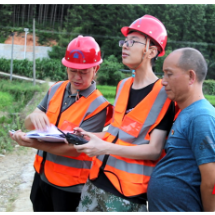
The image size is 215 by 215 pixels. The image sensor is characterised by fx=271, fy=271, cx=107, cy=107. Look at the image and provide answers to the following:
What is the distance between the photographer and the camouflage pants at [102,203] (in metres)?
1.78

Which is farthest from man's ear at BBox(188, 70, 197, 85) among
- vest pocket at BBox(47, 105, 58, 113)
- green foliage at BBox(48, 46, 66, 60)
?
green foliage at BBox(48, 46, 66, 60)

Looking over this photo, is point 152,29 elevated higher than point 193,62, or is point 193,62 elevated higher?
point 152,29

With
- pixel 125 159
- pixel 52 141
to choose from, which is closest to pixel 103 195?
pixel 125 159

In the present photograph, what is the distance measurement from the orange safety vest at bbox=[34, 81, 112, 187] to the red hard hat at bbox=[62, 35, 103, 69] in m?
0.27

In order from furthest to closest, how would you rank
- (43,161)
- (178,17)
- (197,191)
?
1. (178,17)
2. (43,161)
3. (197,191)

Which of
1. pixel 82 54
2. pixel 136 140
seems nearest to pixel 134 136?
pixel 136 140

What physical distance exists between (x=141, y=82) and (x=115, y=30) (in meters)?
44.0

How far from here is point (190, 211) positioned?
162cm

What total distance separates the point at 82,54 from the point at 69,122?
586 mm

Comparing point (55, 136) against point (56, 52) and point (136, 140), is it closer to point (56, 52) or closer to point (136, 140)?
point (136, 140)

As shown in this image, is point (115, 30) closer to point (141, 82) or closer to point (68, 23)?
point (68, 23)

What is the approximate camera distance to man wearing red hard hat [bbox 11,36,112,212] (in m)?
2.14

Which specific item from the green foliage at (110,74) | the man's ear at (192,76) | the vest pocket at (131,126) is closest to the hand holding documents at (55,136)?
the vest pocket at (131,126)

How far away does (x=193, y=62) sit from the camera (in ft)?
5.47
